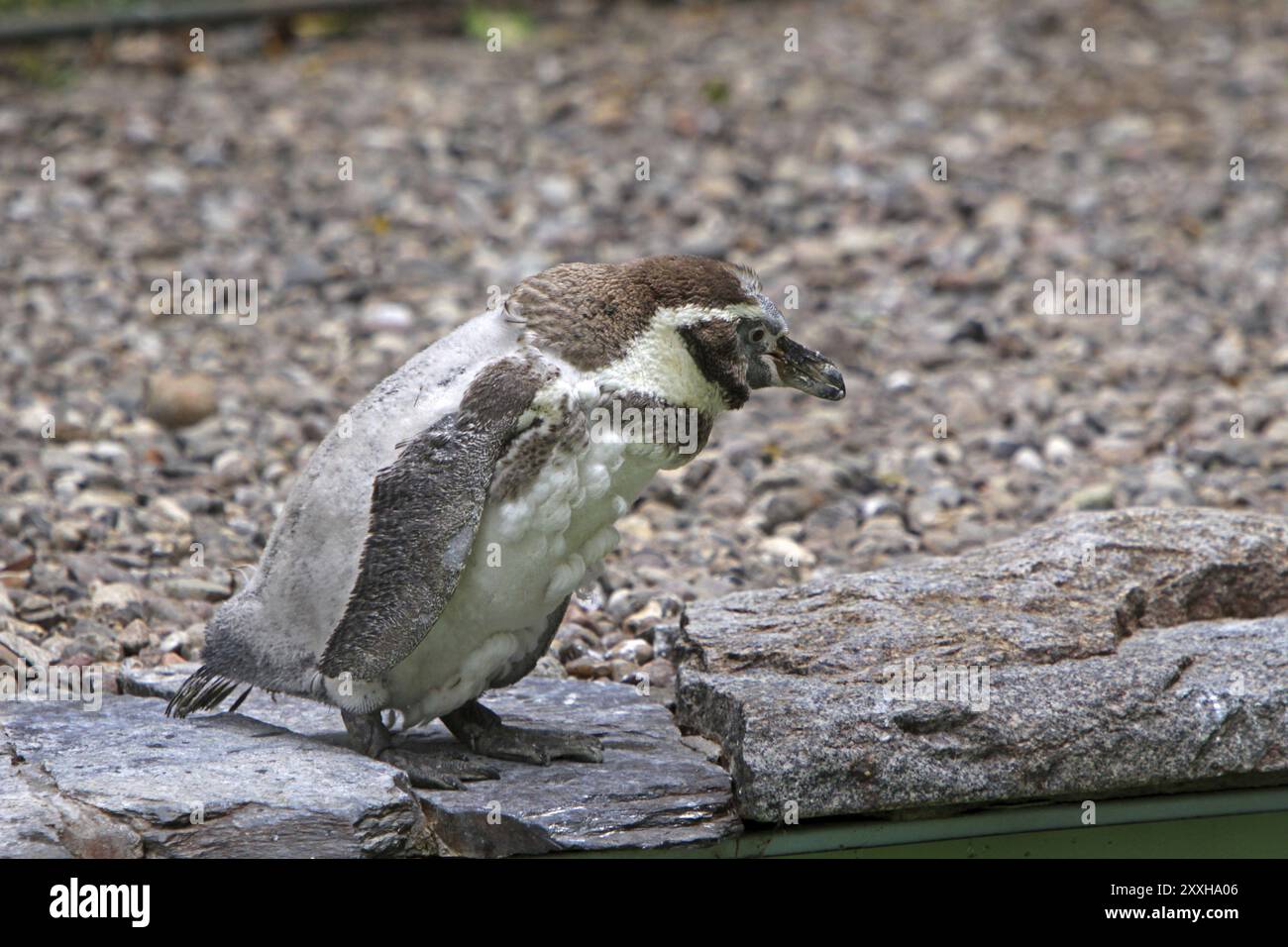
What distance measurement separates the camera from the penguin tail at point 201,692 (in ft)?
12.7

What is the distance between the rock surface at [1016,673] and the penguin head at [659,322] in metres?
0.75

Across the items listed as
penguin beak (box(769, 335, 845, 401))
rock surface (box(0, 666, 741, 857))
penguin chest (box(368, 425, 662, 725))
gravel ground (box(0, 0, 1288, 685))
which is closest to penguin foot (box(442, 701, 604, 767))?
rock surface (box(0, 666, 741, 857))

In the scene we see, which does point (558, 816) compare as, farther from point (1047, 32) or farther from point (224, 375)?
point (1047, 32)

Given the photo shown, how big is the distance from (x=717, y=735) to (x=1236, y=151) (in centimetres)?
681

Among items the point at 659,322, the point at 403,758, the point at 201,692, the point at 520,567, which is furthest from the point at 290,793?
the point at 659,322

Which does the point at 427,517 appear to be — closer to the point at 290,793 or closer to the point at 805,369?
the point at 290,793

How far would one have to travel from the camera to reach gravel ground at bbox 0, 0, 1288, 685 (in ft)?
19.6

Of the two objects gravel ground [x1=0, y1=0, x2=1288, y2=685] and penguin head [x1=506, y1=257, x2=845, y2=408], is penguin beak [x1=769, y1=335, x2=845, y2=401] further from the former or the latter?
gravel ground [x1=0, y1=0, x2=1288, y2=685]

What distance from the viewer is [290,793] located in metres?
3.47

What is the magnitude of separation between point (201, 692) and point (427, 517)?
2.73 feet

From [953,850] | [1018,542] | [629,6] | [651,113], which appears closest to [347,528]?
[953,850]

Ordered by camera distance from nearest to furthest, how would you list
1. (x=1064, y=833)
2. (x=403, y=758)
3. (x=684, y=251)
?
1. (x=403, y=758)
2. (x=1064, y=833)
3. (x=684, y=251)

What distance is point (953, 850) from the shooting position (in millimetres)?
3854

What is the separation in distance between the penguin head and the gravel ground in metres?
1.40
